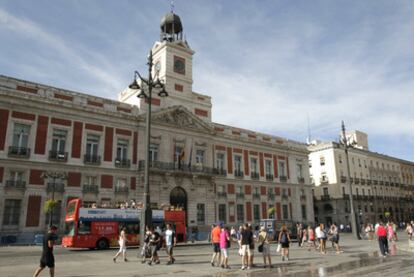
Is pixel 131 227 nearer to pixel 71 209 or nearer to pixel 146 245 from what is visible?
pixel 71 209

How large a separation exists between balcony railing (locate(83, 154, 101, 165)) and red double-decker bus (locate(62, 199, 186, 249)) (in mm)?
7486

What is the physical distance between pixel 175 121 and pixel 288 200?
67.3ft

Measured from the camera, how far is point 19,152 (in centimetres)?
2922

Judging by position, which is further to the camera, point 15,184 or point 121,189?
point 121,189

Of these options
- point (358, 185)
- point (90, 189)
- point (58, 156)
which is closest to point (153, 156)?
point (90, 189)

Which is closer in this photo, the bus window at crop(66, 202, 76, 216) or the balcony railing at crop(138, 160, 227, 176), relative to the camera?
the bus window at crop(66, 202, 76, 216)

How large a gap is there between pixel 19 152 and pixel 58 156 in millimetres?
3131

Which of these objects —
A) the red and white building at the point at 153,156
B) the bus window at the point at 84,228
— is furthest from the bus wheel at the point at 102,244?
the red and white building at the point at 153,156

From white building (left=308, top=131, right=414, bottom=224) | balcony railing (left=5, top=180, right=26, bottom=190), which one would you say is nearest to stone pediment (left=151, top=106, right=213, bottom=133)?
balcony railing (left=5, top=180, right=26, bottom=190)

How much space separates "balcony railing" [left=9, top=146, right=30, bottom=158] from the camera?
2886 cm

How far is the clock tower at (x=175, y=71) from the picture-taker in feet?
133

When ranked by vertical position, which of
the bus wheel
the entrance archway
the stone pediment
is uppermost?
the stone pediment

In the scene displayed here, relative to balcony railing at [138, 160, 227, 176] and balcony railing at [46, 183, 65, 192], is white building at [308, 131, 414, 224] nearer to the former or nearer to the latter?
balcony railing at [138, 160, 227, 176]

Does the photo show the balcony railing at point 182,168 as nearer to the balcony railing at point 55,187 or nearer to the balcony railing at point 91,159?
the balcony railing at point 91,159
